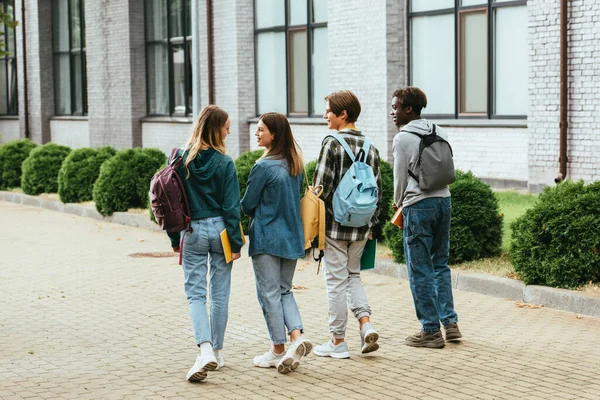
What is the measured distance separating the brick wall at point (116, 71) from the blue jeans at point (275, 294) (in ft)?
69.7

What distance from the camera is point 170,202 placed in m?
7.39

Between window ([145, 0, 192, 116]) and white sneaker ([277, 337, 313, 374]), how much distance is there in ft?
64.5

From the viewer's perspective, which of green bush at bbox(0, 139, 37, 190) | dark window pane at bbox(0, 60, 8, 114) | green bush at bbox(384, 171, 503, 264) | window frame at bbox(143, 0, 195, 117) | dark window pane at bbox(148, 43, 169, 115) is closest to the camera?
green bush at bbox(384, 171, 503, 264)

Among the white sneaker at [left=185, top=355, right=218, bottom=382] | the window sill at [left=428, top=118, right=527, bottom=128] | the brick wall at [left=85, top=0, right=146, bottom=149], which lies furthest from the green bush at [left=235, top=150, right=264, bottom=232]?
the brick wall at [left=85, top=0, right=146, bottom=149]

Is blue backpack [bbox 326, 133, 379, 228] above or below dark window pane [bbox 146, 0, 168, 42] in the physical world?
below

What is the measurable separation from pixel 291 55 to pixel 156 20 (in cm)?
616

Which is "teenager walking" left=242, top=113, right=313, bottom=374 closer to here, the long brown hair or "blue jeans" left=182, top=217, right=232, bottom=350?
the long brown hair

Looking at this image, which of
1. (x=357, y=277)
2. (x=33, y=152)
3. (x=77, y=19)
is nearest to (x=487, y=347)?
(x=357, y=277)

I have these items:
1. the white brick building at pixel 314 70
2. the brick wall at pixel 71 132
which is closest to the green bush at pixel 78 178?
the white brick building at pixel 314 70

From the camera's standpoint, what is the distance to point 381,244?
44.1 ft

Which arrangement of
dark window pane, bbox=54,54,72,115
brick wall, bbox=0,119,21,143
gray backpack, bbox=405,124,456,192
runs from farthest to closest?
brick wall, bbox=0,119,21,143 < dark window pane, bbox=54,54,72,115 < gray backpack, bbox=405,124,456,192

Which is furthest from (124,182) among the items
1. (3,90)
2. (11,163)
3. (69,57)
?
(3,90)

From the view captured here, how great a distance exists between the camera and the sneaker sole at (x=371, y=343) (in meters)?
8.00

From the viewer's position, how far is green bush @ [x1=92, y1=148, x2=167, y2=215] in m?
18.6
